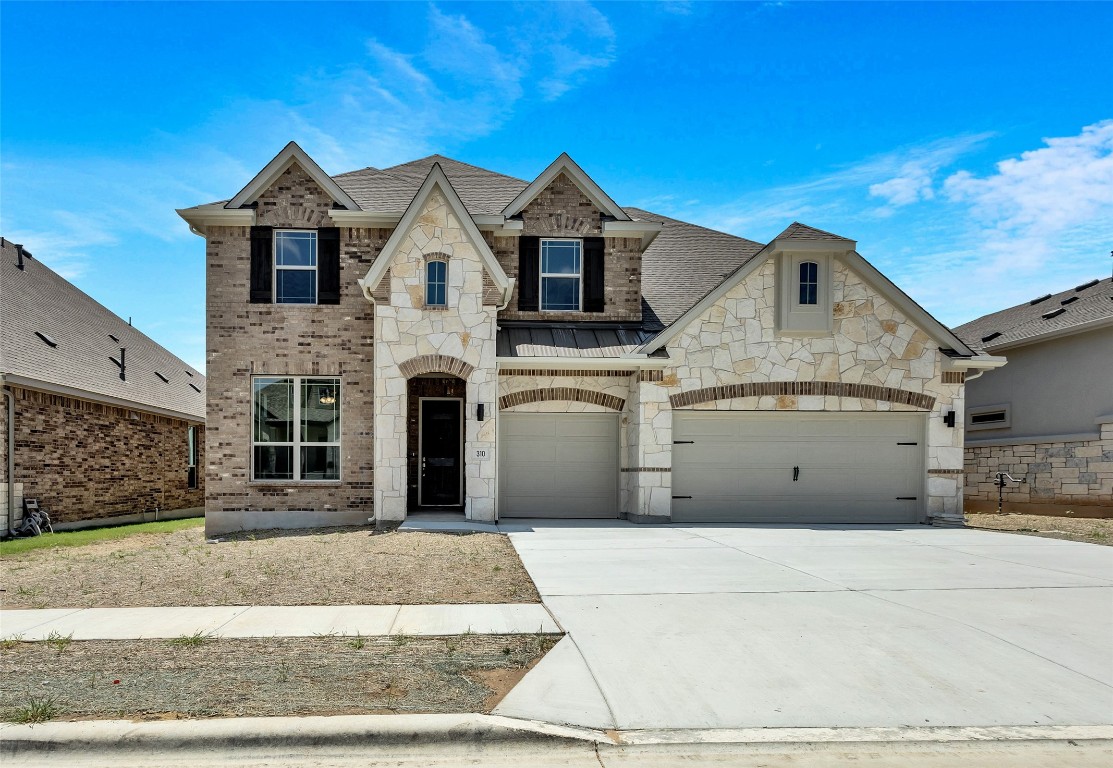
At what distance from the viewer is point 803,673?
5379mm

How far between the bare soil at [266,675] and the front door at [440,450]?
33.1ft

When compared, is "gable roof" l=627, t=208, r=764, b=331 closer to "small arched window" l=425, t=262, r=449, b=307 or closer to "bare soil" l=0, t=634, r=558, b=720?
"small arched window" l=425, t=262, r=449, b=307

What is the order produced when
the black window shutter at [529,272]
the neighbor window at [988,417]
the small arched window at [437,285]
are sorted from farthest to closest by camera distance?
the neighbor window at [988,417] → the black window shutter at [529,272] → the small arched window at [437,285]

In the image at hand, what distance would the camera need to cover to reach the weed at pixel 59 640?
5.86m

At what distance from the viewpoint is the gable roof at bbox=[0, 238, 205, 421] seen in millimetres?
15117

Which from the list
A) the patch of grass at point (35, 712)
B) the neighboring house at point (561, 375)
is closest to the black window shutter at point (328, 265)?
the neighboring house at point (561, 375)

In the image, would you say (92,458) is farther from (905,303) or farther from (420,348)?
(905,303)

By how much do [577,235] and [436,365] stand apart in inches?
176

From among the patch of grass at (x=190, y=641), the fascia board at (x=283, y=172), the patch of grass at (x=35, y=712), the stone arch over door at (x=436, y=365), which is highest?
the fascia board at (x=283, y=172)

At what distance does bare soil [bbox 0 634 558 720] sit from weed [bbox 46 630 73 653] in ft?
0.09

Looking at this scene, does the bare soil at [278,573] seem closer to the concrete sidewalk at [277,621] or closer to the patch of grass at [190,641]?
the concrete sidewalk at [277,621]

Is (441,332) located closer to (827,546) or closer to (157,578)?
(157,578)

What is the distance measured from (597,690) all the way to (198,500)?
20.5m

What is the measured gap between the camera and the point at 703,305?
14.4m
